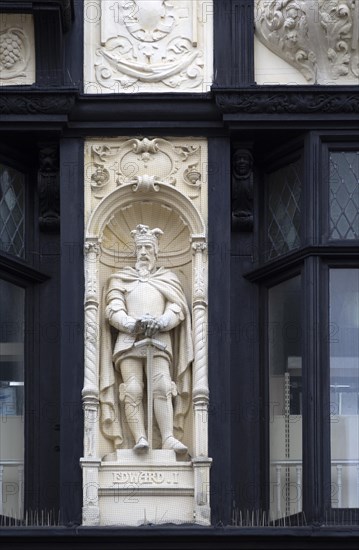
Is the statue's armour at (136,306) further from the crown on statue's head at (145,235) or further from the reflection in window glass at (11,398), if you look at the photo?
the reflection in window glass at (11,398)

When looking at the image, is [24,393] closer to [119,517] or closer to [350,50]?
[119,517]

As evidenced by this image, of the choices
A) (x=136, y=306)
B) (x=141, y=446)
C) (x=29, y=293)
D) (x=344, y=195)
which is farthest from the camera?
(x=29, y=293)

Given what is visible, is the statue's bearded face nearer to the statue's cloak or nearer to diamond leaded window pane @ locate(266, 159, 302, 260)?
the statue's cloak

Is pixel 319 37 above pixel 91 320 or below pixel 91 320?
above

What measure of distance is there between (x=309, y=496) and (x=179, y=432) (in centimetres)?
159

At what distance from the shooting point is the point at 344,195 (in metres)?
31.7

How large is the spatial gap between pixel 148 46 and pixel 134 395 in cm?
364

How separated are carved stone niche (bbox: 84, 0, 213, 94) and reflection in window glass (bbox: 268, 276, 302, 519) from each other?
2.37 meters

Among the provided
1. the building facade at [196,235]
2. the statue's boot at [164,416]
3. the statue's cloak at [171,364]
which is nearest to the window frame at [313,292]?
the building facade at [196,235]

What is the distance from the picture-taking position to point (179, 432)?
103 feet

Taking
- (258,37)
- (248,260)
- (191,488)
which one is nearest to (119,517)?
(191,488)

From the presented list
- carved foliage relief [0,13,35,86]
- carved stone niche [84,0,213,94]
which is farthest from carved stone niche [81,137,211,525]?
carved foliage relief [0,13,35,86]

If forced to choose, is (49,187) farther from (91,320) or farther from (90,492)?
(90,492)

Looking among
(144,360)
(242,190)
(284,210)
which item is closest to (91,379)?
(144,360)
